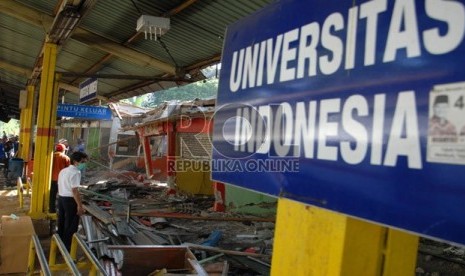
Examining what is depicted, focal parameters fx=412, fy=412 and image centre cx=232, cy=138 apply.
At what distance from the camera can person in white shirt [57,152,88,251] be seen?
6.62 metres

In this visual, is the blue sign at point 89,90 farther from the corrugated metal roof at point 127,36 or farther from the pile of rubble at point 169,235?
the pile of rubble at point 169,235

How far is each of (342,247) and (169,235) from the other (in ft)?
22.5

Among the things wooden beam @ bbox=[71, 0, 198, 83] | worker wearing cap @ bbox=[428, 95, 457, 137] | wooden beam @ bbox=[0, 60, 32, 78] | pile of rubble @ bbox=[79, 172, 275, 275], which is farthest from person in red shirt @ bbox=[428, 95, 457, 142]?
wooden beam @ bbox=[0, 60, 32, 78]

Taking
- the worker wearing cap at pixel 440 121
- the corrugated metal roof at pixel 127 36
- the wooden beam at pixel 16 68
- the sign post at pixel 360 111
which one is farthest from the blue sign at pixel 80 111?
the worker wearing cap at pixel 440 121

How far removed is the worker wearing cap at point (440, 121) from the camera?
1198mm

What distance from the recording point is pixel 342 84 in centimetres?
160

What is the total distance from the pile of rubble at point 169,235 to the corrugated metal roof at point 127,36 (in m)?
3.24

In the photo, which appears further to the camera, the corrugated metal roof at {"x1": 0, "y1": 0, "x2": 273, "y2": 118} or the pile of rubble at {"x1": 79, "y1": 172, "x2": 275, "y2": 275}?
the corrugated metal roof at {"x1": 0, "y1": 0, "x2": 273, "y2": 118}

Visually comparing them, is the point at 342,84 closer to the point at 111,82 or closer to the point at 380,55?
the point at 380,55

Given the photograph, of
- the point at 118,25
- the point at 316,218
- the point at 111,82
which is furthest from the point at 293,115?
the point at 111,82

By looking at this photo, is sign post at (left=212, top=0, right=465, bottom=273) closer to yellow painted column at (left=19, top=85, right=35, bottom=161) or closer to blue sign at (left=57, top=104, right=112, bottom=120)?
blue sign at (left=57, top=104, right=112, bottom=120)

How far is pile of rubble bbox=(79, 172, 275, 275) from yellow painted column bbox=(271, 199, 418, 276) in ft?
7.95

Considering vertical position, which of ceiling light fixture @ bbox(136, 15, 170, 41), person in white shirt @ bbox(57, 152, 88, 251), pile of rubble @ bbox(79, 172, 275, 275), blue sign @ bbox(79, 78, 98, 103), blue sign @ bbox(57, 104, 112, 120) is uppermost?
ceiling light fixture @ bbox(136, 15, 170, 41)

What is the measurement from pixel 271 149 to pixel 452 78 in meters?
0.92
